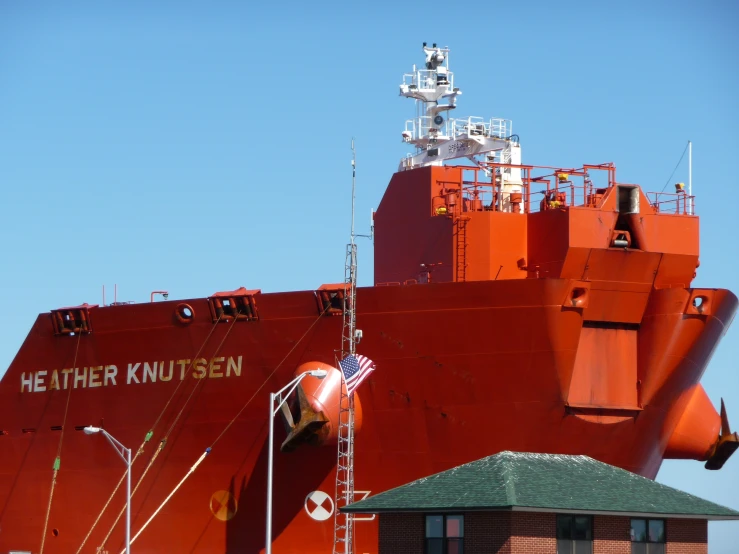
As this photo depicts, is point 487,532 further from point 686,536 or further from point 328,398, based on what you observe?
point 328,398

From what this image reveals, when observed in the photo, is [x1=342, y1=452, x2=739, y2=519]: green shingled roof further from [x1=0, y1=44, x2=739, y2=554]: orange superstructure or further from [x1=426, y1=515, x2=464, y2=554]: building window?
[x1=0, y1=44, x2=739, y2=554]: orange superstructure

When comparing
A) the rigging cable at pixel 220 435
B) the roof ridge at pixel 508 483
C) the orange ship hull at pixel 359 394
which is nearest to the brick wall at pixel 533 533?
the roof ridge at pixel 508 483

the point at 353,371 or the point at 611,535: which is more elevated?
the point at 353,371

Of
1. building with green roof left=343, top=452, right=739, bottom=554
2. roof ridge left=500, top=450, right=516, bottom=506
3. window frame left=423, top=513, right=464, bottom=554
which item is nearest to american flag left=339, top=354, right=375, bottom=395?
building with green roof left=343, top=452, right=739, bottom=554

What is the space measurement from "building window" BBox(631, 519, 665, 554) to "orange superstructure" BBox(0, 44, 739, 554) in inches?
313

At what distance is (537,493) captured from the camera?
106 ft

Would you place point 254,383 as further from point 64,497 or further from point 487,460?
point 487,460

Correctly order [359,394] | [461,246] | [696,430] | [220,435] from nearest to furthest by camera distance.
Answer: [461,246]
[359,394]
[220,435]
[696,430]

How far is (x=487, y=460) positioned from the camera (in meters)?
34.9

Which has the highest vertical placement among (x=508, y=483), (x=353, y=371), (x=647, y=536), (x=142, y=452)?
(x=353, y=371)

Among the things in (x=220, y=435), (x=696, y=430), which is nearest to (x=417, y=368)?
(x=220, y=435)

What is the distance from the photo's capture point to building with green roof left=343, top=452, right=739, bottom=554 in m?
31.6

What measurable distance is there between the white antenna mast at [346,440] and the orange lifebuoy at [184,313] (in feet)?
16.8

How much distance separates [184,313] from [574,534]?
1734cm
